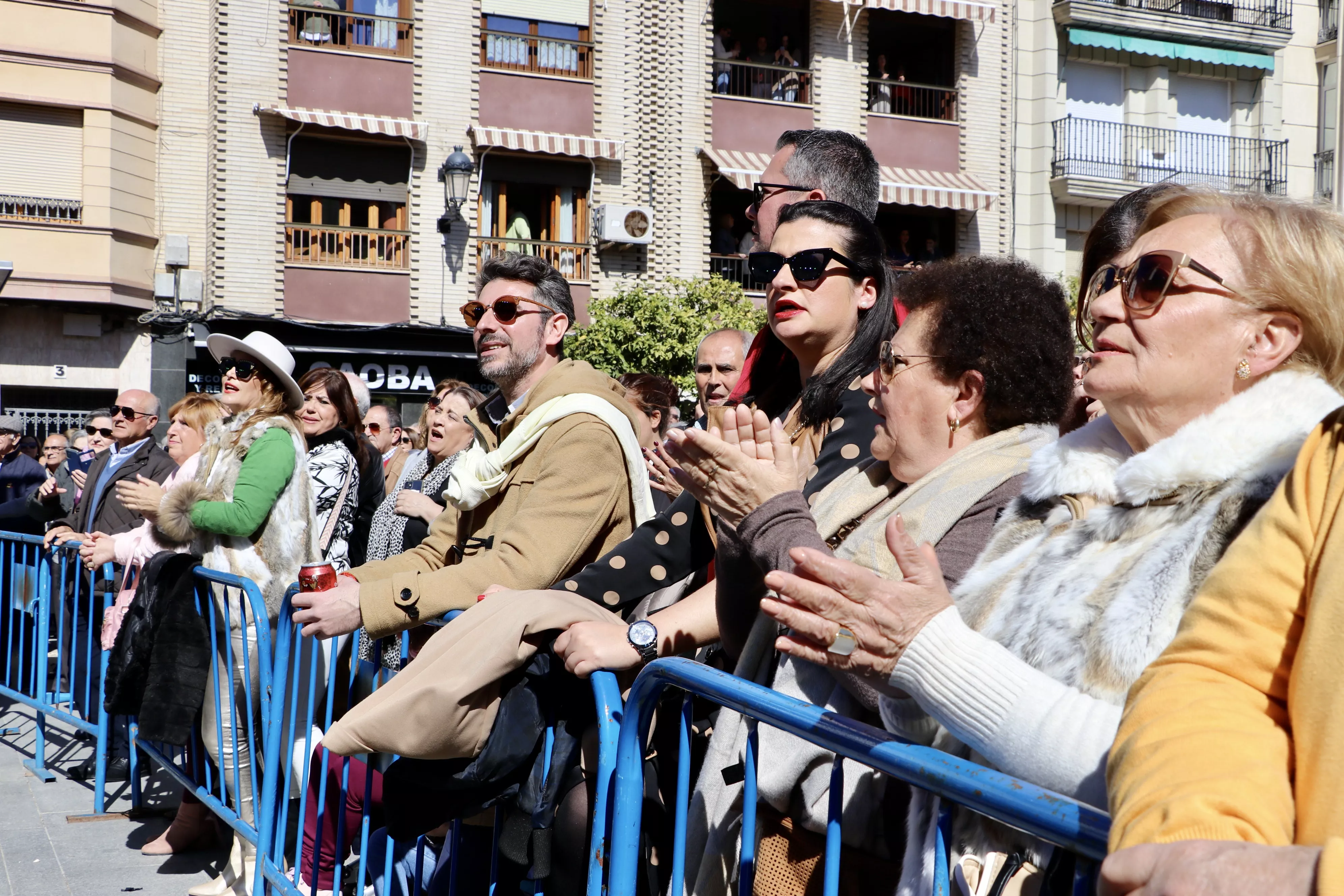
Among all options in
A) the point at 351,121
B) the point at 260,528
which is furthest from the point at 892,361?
the point at 351,121

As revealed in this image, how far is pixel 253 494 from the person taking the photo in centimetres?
503

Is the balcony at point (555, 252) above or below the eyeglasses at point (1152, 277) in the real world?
above

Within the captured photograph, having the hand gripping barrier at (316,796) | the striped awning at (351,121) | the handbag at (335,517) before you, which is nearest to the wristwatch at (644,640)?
the hand gripping barrier at (316,796)

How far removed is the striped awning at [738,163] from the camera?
19.3 meters

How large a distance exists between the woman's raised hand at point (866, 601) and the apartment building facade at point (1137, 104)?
21.4 meters

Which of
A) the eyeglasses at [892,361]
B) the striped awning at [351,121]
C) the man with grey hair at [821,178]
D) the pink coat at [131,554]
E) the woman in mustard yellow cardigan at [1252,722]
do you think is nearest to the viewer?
the woman in mustard yellow cardigan at [1252,722]

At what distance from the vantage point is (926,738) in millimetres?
2018

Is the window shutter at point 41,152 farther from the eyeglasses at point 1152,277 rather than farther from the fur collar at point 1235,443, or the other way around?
the fur collar at point 1235,443

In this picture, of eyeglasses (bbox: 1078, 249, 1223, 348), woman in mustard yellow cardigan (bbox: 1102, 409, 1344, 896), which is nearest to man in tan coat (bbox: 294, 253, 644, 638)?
eyeglasses (bbox: 1078, 249, 1223, 348)

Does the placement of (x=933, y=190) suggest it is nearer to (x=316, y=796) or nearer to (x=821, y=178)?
(x=821, y=178)

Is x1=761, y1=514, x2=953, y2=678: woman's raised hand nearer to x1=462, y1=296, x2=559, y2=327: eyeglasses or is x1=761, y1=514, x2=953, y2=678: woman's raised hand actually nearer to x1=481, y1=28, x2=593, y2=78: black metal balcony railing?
x1=462, y1=296, x2=559, y2=327: eyeglasses

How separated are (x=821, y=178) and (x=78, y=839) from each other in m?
4.31

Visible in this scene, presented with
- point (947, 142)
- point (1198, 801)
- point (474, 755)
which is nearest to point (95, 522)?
point (474, 755)

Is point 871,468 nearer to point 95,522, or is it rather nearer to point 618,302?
point 95,522
